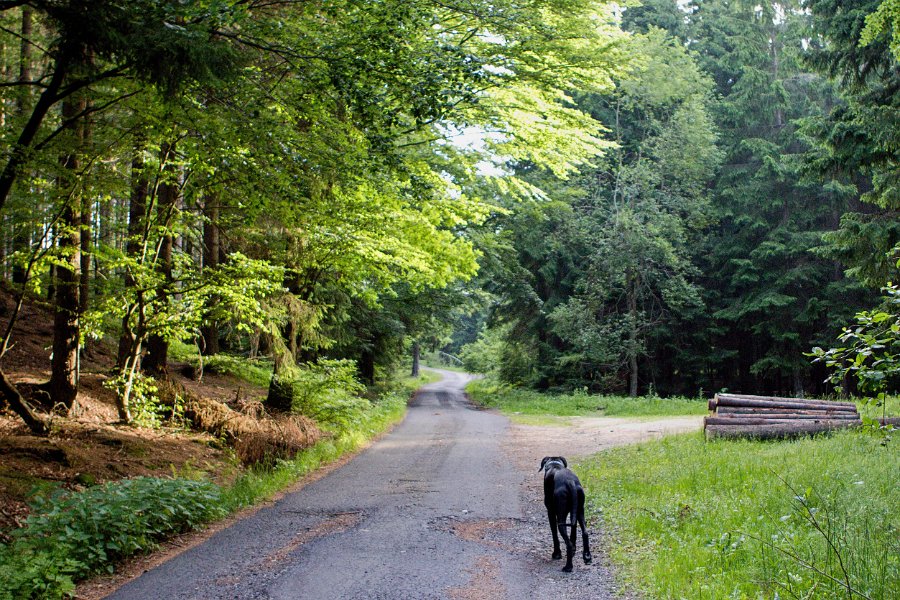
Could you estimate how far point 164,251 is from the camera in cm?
1132

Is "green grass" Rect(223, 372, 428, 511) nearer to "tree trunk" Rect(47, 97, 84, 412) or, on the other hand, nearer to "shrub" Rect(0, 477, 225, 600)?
"shrub" Rect(0, 477, 225, 600)

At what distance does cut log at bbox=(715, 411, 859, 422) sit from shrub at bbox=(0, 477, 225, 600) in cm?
1046

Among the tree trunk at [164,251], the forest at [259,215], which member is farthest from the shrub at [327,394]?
the tree trunk at [164,251]

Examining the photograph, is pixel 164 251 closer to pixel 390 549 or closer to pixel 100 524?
pixel 100 524

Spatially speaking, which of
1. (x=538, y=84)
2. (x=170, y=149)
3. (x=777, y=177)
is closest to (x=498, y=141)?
(x=538, y=84)

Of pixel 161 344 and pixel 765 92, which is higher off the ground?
pixel 765 92

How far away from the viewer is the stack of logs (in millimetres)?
13656

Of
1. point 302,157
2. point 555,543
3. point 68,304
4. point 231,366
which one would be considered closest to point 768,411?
point 555,543

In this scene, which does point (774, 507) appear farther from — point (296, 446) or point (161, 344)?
point (161, 344)

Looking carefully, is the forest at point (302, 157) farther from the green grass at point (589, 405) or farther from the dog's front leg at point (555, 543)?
the green grass at point (589, 405)

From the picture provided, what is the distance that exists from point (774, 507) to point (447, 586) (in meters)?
4.01

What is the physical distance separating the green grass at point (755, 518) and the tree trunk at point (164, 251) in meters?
7.49

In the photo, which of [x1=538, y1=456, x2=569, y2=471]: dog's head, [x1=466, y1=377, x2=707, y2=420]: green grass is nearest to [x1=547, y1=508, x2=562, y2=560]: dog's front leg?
[x1=538, y1=456, x2=569, y2=471]: dog's head

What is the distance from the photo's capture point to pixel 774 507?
7.36 metres
